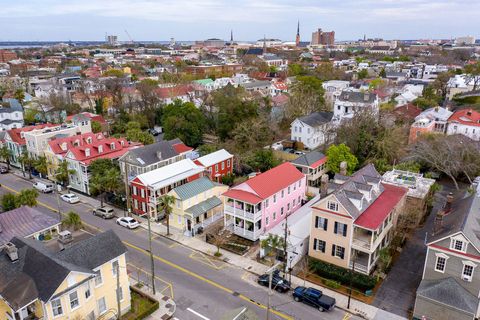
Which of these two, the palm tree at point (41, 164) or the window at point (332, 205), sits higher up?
the window at point (332, 205)

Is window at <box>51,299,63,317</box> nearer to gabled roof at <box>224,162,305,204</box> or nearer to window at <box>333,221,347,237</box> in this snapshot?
gabled roof at <box>224,162,305,204</box>

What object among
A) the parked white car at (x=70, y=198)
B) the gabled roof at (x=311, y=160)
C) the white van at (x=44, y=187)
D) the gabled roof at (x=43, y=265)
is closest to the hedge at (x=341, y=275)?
the gabled roof at (x=43, y=265)

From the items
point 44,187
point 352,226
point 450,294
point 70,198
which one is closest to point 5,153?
point 44,187

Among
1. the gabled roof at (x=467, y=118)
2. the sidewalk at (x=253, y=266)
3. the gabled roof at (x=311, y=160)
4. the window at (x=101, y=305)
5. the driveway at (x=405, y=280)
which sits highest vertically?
the gabled roof at (x=467, y=118)

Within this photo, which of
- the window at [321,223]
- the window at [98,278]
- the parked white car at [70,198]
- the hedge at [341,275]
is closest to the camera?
the window at [98,278]

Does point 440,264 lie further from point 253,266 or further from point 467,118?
point 467,118

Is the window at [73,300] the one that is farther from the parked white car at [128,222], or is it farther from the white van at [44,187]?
the white van at [44,187]

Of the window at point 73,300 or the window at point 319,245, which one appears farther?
the window at point 319,245
